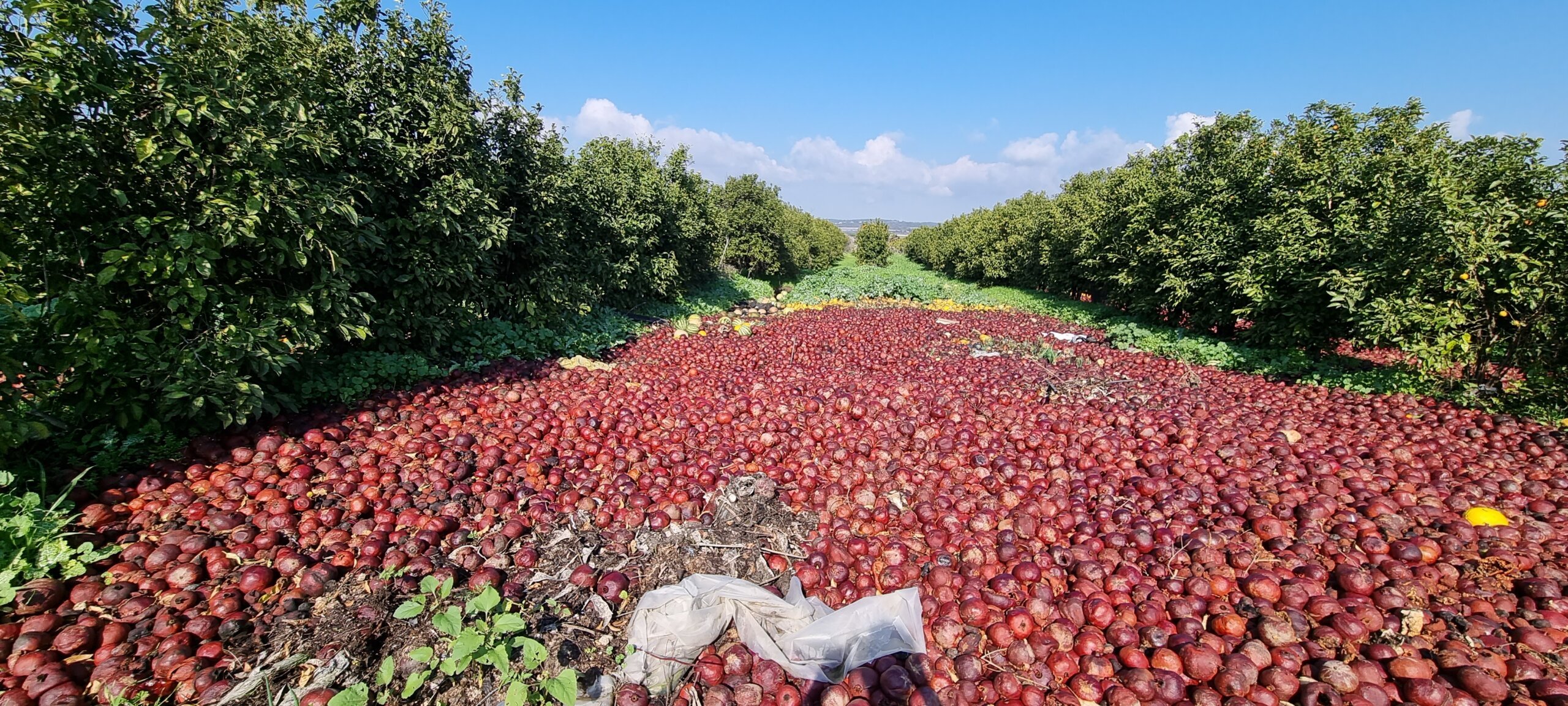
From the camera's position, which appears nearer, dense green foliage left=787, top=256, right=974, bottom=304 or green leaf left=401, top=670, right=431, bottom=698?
green leaf left=401, top=670, right=431, bottom=698

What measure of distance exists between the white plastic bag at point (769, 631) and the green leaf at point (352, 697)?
41.7 inches

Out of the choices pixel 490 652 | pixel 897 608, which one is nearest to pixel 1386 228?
pixel 897 608

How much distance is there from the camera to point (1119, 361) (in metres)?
10.2

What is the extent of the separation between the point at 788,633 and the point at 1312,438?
603cm

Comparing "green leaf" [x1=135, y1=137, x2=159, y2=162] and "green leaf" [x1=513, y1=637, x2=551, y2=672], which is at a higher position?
"green leaf" [x1=135, y1=137, x2=159, y2=162]

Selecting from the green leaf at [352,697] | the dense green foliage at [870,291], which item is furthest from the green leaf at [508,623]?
the dense green foliage at [870,291]

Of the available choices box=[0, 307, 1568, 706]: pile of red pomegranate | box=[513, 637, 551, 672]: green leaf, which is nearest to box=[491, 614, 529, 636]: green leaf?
box=[513, 637, 551, 672]: green leaf

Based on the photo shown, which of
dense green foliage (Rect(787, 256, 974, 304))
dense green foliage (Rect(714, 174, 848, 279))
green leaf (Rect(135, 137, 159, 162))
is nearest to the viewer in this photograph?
green leaf (Rect(135, 137, 159, 162))

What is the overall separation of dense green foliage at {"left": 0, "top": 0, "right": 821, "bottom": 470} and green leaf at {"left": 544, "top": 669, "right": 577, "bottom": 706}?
3588 mm

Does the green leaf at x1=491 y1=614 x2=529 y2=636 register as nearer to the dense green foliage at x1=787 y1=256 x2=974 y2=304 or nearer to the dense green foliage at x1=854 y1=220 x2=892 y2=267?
the dense green foliage at x1=787 y1=256 x2=974 y2=304

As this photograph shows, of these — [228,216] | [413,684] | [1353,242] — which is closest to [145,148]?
[228,216]

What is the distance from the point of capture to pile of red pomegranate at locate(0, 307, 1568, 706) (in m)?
2.50

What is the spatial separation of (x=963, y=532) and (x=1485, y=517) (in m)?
3.82

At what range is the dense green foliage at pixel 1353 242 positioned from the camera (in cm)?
674
